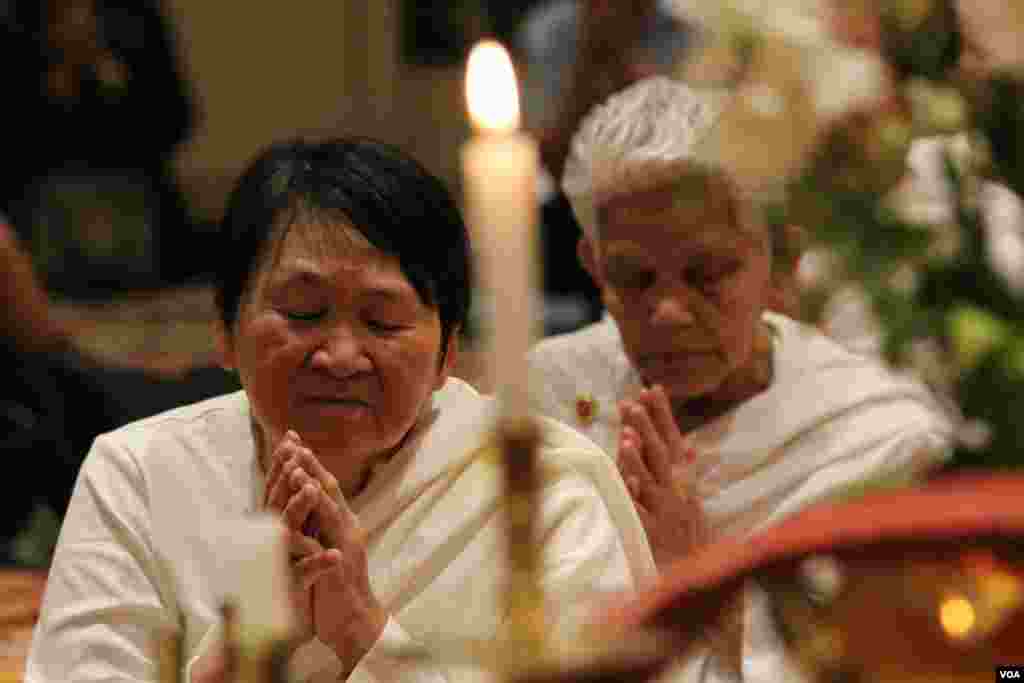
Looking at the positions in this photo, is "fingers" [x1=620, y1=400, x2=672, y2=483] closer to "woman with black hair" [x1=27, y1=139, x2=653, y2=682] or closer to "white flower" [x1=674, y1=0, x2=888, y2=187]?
"woman with black hair" [x1=27, y1=139, x2=653, y2=682]

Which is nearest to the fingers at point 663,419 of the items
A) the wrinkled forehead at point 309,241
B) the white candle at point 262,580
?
the wrinkled forehead at point 309,241

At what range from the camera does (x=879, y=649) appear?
1.24m

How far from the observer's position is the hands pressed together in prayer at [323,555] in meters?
2.05

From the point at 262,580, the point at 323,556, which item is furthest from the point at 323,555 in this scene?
the point at 262,580

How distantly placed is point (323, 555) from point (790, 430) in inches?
44.9

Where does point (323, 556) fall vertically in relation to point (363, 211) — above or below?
below

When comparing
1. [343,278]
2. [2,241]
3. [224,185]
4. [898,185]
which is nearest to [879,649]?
[898,185]

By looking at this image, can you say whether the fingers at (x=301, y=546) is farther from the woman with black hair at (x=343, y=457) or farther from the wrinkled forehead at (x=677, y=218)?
the wrinkled forehead at (x=677, y=218)

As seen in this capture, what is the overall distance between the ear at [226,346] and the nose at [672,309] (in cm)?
65

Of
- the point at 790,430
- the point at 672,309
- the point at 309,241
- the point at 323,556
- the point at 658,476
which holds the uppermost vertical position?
the point at 309,241

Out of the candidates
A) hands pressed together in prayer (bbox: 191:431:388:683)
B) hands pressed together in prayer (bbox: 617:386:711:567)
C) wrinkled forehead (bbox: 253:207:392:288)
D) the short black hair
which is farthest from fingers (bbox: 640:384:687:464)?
hands pressed together in prayer (bbox: 191:431:388:683)

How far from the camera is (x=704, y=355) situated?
2875mm

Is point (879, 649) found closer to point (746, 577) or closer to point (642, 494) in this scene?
point (746, 577)

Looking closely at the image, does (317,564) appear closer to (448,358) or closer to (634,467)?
(448,358)
